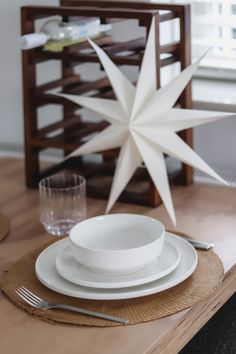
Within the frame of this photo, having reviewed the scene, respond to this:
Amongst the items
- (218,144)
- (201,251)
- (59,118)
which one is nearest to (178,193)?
(218,144)

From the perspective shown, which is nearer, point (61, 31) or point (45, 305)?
point (45, 305)

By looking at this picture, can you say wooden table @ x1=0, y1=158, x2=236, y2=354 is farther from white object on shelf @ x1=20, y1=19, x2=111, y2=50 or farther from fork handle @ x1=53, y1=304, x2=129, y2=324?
white object on shelf @ x1=20, y1=19, x2=111, y2=50

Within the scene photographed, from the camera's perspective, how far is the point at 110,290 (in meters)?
1.18

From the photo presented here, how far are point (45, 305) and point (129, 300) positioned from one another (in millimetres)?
123

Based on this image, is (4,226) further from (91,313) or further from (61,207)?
(91,313)

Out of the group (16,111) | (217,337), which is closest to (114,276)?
(217,337)

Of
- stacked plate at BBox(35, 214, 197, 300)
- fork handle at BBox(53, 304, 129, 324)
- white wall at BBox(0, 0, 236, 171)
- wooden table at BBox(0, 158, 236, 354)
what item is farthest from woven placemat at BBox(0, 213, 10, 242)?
white wall at BBox(0, 0, 236, 171)

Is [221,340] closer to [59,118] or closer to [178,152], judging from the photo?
[178,152]

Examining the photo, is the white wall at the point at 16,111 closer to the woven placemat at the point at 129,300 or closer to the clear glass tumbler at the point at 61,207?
the clear glass tumbler at the point at 61,207

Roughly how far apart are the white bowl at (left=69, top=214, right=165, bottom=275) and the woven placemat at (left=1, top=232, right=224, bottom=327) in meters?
0.05

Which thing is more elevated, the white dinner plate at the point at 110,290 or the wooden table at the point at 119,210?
the white dinner plate at the point at 110,290

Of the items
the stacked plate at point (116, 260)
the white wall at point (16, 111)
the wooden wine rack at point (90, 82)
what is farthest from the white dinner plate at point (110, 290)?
the white wall at point (16, 111)

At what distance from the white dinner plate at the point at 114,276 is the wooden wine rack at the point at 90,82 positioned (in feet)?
1.14

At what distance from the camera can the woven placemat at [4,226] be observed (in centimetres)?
144
